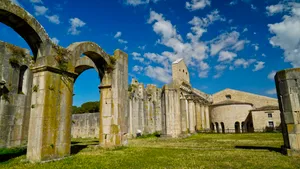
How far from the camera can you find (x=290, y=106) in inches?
332

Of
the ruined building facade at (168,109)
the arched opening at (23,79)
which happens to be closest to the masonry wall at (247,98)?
the ruined building facade at (168,109)

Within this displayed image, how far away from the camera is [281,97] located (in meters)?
8.86

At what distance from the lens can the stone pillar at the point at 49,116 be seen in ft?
21.7

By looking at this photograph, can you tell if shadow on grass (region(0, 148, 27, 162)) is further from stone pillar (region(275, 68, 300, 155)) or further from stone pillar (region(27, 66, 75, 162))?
stone pillar (region(275, 68, 300, 155))

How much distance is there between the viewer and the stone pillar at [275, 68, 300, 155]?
8.16 meters

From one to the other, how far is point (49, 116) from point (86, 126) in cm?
2146

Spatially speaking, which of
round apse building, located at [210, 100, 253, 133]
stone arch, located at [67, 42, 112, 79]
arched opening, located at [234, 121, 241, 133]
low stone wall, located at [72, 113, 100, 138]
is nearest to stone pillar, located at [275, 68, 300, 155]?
stone arch, located at [67, 42, 112, 79]

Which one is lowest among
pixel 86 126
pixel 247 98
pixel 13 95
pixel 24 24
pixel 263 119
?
pixel 86 126

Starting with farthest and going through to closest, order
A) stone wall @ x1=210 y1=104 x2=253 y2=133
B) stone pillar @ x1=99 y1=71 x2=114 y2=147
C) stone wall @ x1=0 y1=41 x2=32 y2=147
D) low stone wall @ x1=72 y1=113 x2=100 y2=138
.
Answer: stone wall @ x1=210 y1=104 x2=253 y2=133, low stone wall @ x1=72 y1=113 x2=100 y2=138, stone wall @ x1=0 y1=41 x2=32 y2=147, stone pillar @ x1=99 y1=71 x2=114 y2=147

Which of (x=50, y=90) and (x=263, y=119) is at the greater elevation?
(x=50, y=90)

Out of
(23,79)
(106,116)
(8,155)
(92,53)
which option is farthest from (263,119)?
(8,155)

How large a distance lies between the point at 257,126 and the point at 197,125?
40.7ft

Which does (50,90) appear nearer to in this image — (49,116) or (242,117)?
(49,116)

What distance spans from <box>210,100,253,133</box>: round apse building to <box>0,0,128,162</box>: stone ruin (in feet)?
110
